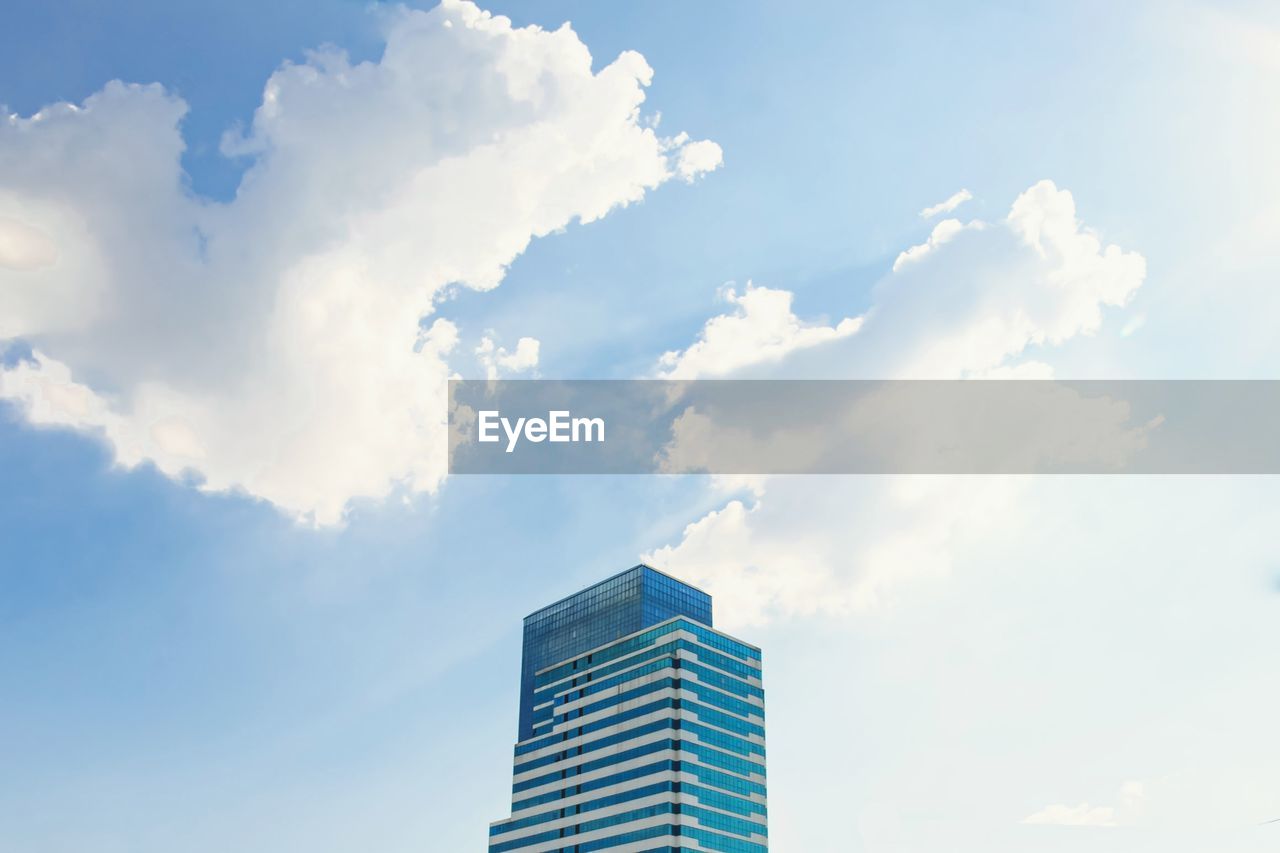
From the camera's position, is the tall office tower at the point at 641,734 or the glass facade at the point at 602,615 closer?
the tall office tower at the point at 641,734

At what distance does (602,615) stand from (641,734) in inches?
1075

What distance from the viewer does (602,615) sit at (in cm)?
17488

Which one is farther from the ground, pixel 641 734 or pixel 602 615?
pixel 602 615

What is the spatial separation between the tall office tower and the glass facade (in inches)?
9.3

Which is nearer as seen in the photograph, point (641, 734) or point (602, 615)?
point (641, 734)

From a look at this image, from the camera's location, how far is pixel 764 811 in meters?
155

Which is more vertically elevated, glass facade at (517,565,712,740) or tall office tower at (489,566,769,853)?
glass facade at (517,565,712,740)

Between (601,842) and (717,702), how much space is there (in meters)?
26.6

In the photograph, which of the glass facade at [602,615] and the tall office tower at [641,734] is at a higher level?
the glass facade at [602,615]

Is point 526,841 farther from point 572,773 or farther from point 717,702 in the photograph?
point 717,702

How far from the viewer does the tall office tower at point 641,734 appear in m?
147

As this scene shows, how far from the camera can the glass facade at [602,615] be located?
169625 mm

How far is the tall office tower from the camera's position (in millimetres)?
146625

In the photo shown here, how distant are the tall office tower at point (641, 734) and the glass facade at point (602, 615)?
237 mm
